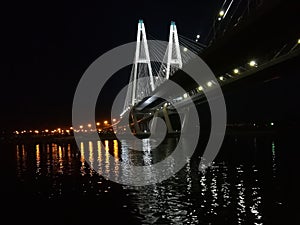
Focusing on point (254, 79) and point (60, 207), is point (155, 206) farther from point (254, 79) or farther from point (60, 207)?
point (254, 79)

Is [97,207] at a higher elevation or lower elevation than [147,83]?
lower

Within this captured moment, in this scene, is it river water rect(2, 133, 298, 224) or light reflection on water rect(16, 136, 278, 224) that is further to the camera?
river water rect(2, 133, 298, 224)

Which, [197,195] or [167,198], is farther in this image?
[197,195]

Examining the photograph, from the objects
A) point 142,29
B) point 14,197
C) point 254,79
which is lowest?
point 14,197

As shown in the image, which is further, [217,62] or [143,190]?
[217,62]

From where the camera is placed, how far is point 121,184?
53.4ft

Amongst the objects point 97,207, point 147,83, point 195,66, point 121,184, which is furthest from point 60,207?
point 147,83

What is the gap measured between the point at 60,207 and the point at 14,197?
3.25m

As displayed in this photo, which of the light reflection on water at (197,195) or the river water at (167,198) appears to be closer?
the light reflection on water at (197,195)

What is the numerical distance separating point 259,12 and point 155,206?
7906 millimetres

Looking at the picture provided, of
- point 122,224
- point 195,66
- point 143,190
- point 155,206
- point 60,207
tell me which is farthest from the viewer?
point 195,66

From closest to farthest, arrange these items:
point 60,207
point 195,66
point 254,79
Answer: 1. point 60,207
2. point 195,66
3. point 254,79

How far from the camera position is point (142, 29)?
54.4 meters

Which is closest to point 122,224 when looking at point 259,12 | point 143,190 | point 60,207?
point 60,207
